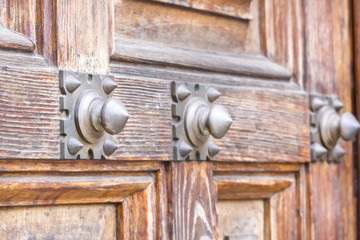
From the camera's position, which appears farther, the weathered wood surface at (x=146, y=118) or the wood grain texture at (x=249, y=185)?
the wood grain texture at (x=249, y=185)

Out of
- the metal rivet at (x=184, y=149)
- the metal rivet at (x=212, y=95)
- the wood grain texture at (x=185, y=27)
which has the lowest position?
the metal rivet at (x=184, y=149)

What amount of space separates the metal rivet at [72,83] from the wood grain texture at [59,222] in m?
0.13

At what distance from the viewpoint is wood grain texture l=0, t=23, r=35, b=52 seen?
2.39 feet

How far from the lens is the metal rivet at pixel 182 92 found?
0.88 meters

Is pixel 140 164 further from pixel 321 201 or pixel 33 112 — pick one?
pixel 321 201

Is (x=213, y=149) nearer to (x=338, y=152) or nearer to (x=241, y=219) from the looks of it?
(x=241, y=219)

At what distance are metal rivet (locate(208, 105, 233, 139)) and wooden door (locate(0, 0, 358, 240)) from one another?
0.16 ft

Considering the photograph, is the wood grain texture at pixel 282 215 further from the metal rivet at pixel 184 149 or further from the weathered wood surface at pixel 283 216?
the metal rivet at pixel 184 149

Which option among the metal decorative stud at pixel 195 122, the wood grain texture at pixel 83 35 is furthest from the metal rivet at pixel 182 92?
the wood grain texture at pixel 83 35

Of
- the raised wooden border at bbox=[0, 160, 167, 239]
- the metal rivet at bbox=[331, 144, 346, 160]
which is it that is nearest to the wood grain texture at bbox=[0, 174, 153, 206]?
the raised wooden border at bbox=[0, 160, 167, 239]

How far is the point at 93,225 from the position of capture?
2.67 feet

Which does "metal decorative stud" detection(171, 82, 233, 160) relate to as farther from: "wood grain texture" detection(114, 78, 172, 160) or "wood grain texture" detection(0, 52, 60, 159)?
"wood grain texture" detection(0, 52, 60, 159)

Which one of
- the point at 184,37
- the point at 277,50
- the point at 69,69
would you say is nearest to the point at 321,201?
the point at 277,50

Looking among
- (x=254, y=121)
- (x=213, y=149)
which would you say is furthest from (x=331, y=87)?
(x=213, y=149)
